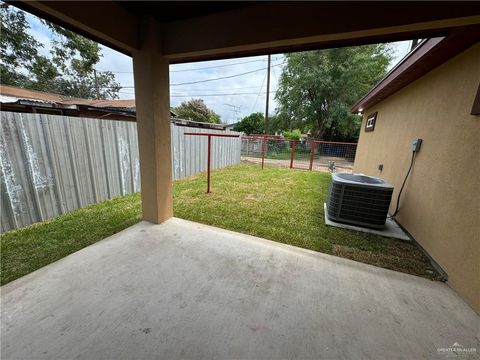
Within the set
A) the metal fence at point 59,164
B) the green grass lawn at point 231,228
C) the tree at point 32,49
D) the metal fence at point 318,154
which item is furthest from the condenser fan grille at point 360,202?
the tree at point 32,49

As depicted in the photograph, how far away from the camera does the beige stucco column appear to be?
2.23 metres

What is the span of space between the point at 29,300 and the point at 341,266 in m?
2.62

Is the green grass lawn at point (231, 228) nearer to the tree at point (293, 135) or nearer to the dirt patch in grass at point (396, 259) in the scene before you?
the dirt patch in grass at point (396, 259)

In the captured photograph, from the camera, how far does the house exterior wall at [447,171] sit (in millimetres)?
1741

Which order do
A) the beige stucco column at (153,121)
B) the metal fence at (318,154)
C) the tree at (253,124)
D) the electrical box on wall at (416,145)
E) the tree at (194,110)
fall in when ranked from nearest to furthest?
the beige stucco column at (153,121)
the electrical box on wall at (416,145)
the metal fence at (318,154)
the tree at (253,124)
the tree at (194,110)

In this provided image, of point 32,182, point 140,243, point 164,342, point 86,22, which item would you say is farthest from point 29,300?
point 86,22

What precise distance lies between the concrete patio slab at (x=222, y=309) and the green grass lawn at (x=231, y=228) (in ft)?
0.78

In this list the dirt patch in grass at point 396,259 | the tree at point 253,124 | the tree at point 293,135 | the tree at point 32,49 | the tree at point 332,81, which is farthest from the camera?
the tree at point 253,124

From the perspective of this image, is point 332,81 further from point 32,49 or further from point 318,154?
point 32,49

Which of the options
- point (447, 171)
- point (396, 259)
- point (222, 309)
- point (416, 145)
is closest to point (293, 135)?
point (416, 145)

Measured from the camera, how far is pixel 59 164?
287 centimetres

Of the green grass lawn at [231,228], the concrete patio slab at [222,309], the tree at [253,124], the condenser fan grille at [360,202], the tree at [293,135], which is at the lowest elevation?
the green grass lawn at [231,228]

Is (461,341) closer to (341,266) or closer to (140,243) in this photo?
(341,266)

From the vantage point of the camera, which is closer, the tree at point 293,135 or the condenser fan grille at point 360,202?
the condenser fan grille at point 360,202
